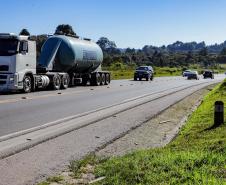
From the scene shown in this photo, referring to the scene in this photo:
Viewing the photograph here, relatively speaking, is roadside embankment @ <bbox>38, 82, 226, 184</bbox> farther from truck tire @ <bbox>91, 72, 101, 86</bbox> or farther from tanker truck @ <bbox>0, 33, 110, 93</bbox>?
truck tire @ <bbox>91, 72, 101, 86</bbox>

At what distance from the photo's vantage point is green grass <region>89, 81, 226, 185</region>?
21.7 feet

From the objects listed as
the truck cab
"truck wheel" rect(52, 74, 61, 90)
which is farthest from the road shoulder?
"truck wheel" rect(52, 74, 61, 90)

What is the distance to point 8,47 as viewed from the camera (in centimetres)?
2583

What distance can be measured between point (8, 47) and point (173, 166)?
65.3 ft

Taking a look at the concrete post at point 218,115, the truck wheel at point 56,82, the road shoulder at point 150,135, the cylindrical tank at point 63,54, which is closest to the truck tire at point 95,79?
the cylindrical tank at point 63,54

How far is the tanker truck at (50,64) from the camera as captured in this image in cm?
2584

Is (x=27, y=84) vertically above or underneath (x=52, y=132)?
above

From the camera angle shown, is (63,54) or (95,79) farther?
(95,79)

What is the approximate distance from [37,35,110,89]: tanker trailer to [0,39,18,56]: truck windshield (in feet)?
15.8

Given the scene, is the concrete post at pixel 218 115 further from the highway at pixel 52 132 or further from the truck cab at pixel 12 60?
the truck cab at pixel 12 60

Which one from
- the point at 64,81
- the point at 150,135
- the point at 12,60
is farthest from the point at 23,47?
the point at 150,135

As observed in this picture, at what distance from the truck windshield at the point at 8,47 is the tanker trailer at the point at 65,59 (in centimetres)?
483

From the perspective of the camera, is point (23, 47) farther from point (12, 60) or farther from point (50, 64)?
point (50, 64)

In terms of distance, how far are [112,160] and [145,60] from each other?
6377 inches
